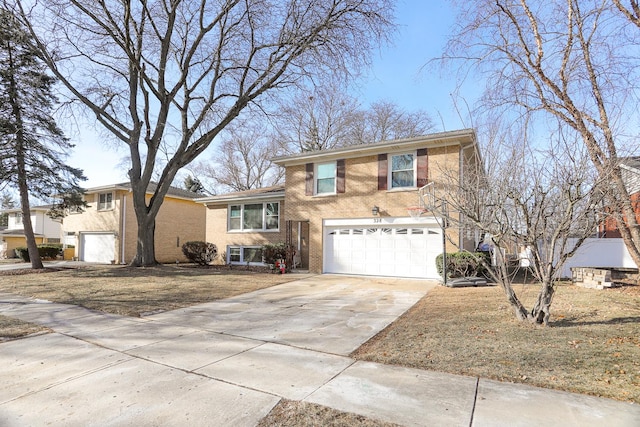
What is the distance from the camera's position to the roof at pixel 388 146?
1219cm

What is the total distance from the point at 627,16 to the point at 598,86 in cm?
160

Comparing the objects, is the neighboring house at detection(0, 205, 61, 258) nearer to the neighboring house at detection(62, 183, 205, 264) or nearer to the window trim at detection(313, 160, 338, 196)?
the neighboring house at detection(62, 183, 205, 264)

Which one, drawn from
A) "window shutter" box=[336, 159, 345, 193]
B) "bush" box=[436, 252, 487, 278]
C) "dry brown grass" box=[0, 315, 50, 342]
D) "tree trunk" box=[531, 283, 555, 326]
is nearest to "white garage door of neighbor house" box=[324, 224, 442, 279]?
"bush" box=[436, 252, 487, 278]

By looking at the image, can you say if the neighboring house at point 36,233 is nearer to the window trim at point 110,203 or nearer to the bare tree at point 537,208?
the window trim at point 110,203

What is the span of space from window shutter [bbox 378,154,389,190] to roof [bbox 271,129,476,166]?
287mm

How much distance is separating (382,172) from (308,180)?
346 cm

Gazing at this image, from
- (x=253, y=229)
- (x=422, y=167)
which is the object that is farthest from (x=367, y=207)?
(x=253, y=229)

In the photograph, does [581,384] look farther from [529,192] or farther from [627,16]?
[627,16]

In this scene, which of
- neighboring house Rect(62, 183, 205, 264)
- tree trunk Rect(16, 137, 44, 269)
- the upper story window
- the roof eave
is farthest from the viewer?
neighboring house Rect(62, 183, 205, 264)

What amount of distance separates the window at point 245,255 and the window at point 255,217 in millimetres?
1014

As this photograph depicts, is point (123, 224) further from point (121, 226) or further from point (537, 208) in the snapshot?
point (537, 208)

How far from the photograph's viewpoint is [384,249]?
543 inches

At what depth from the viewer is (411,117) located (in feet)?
103

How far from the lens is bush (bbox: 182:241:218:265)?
63.0 ft
